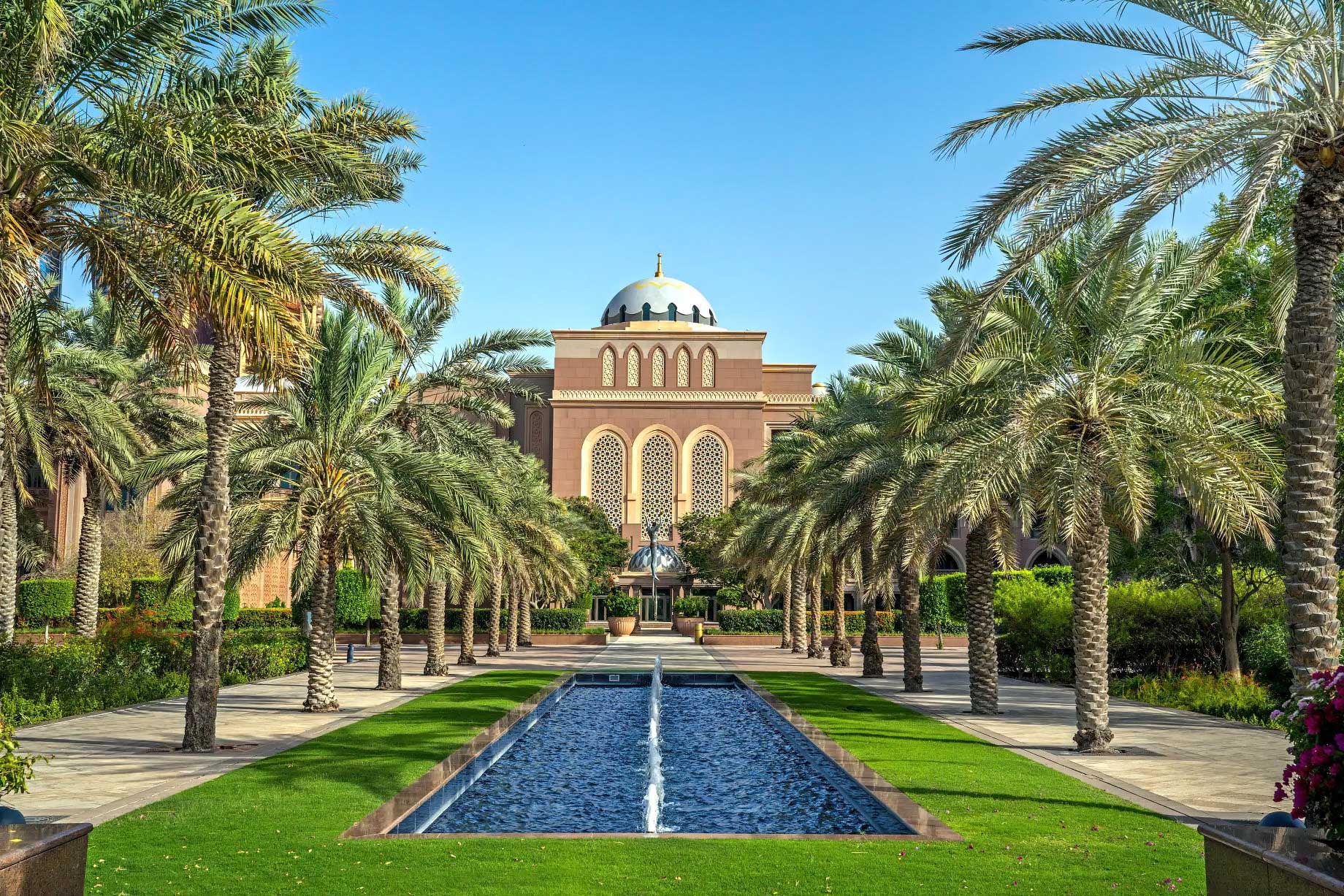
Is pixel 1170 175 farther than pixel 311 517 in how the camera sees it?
No

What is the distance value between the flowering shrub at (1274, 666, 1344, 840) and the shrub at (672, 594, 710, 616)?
4773 centimetres

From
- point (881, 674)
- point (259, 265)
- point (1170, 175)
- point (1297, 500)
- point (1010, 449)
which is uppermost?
point (1170, 175)

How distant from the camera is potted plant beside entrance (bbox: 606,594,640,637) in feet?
167

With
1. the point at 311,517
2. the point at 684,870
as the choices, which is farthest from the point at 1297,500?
the point at 311,517

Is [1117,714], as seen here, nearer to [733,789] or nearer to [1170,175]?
[733,789]

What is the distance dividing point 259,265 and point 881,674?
19609mm

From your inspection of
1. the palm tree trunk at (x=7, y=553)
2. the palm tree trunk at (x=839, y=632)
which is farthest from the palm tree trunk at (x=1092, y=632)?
the palm tree trunk at (x=7, y=553)

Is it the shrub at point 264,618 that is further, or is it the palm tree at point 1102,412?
the shrub at point 264,618

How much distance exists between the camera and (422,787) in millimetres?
10000

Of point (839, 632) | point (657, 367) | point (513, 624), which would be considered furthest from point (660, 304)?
point (839, 632)

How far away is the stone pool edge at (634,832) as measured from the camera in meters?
8.24

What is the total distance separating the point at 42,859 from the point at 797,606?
31.5 metres

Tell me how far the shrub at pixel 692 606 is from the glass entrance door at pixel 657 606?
20.2 ft

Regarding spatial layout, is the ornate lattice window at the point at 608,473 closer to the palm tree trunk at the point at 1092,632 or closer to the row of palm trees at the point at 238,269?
the row of palm trees at the point at 238,269
